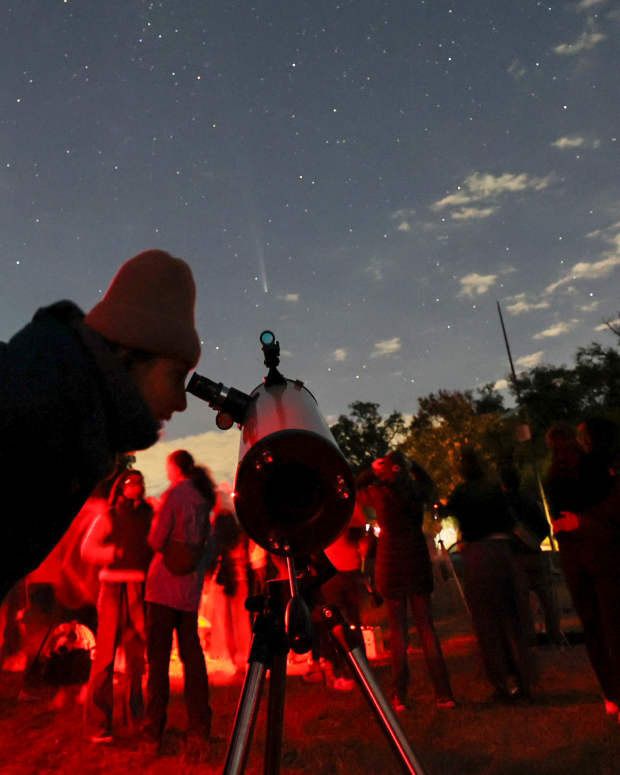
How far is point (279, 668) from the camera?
1.86 m

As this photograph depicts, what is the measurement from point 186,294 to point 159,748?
405 centimetres

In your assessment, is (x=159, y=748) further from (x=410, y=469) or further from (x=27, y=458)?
(x=27, y=458)

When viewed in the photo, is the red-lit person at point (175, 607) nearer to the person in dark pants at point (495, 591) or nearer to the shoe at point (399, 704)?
the shoe at point (399, 704)

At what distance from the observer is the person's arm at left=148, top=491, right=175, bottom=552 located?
4.51 metres

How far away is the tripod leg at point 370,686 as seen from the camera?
5.60 ft

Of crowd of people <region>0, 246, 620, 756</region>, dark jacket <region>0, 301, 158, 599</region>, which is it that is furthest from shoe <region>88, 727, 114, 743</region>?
dark jacket <region>0, 301, 158, 599</region>

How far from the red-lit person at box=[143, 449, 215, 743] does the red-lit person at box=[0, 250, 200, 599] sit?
3.18 metres

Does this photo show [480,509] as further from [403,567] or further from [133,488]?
[133,488]

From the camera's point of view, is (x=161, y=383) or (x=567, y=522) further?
(x=567, y=522)

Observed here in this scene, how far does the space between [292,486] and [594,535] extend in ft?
10.2

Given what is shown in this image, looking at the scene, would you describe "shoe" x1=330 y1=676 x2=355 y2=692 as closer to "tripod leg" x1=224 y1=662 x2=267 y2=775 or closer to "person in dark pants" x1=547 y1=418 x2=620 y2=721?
"person in dark pants" x1=547 y1=418 x2=620 y2=721

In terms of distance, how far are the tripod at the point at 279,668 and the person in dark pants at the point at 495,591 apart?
12.1 ft

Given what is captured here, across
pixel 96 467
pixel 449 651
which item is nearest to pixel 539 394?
pixel 449 651

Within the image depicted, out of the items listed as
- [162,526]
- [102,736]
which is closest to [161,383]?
[162,526]
